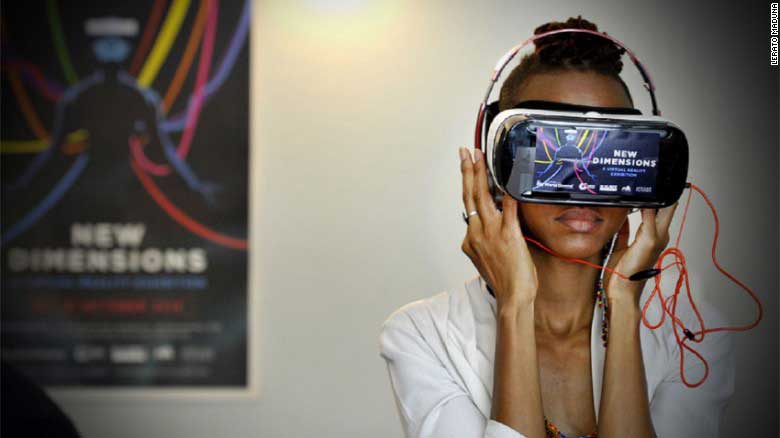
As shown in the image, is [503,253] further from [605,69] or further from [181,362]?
[181,362]

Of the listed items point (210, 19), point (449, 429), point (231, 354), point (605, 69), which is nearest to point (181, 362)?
point (231, 354)

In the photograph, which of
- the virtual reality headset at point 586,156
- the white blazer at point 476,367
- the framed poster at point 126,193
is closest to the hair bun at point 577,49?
the virtual reality headset at point 586,156

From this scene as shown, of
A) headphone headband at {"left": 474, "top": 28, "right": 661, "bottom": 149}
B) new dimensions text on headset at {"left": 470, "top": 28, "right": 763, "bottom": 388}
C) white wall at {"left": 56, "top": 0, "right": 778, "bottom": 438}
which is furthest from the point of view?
white wall at {"left": 56, "top": 0, "right": 778, "bottom": 438}

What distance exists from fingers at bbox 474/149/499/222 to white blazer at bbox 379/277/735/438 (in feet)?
0.50

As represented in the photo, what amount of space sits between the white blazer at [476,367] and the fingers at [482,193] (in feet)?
0.50

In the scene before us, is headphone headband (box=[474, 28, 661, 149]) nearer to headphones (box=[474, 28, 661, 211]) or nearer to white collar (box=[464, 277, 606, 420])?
→ headphones (box=[474, 28, 661, 211])

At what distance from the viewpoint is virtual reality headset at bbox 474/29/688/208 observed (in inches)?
41.2

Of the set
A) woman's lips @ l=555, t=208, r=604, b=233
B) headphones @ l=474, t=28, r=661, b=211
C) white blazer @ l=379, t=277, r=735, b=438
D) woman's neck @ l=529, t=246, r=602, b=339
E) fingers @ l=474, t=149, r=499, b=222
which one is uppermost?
headphones @ l=474, t=28, r=661, b=211

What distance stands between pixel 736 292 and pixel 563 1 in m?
0.96

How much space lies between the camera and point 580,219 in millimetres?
1128

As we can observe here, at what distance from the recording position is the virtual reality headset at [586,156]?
1046 mm

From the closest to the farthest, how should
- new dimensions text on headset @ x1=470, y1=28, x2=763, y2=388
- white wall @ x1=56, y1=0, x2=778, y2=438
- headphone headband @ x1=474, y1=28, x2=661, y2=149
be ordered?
new dimensions text on headset @ x1=470, y1=28, x2=763, y2=388
headphone headband @ x1=474, y1=28, x2=661, y2=149
white wall @ x1=56, y1=0, x2=778, y2=438

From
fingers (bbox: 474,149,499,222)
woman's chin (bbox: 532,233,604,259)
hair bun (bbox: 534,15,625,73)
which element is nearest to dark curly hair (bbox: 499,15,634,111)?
hair bun (bbox: 534,15,625,73)

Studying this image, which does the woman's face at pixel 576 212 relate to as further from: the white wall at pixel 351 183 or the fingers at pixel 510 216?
the white wall at pixel 351 183
